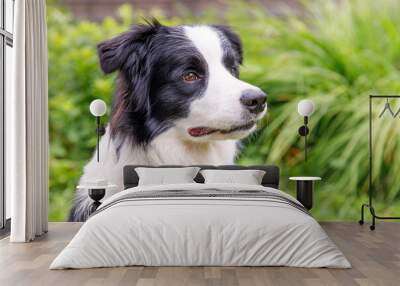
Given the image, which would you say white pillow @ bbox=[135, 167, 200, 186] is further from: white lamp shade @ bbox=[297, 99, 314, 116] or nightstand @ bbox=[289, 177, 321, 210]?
white lamp shade @ bbox=[297, 99, 314, 116]

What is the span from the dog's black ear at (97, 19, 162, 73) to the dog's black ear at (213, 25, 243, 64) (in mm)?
574

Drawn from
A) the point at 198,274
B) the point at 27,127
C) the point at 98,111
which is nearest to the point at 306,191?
the point at 98,111

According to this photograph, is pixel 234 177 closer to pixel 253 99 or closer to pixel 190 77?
pixel 253 99

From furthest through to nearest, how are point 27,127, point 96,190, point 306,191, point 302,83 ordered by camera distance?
point 302,83
point 306,191
point 96,190
point 27,127

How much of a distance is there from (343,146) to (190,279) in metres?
2.91

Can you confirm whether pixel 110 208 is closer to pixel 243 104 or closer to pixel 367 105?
pixel 243 104

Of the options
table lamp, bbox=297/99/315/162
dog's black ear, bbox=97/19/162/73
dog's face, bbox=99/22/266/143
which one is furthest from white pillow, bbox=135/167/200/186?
table lamp, bbox=297/99/315/162

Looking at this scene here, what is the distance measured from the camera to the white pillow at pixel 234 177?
497cm

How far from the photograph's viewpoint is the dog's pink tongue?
16.8ft

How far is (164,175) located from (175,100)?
2.08ft

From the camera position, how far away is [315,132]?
5.68 m

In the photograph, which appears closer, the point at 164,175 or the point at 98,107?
the point at 164,175

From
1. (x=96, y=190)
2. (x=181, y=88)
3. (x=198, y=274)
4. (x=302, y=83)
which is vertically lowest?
(x=198, y=274)

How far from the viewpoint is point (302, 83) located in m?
5.69
